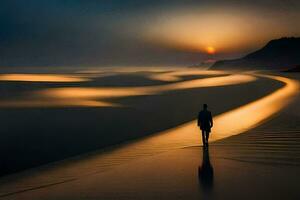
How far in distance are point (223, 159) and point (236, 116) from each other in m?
9.47

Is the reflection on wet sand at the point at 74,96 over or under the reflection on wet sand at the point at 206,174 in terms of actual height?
over

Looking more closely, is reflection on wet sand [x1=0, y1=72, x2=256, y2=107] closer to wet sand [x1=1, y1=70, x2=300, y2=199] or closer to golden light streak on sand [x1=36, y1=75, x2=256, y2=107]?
golden light streak on sand [x1=36, y1=75, x2=256, y2=107]

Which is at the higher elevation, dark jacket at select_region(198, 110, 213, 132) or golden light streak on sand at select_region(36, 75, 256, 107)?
golden light streak on sand at select_region(36, 75, 256, 107)

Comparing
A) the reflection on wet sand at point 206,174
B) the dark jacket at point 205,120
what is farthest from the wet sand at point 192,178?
the dark jacket at point 205,120

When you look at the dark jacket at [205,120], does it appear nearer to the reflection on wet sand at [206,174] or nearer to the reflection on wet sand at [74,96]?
the reflection on wet sand at [206,174]

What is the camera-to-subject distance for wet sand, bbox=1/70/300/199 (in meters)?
5.82

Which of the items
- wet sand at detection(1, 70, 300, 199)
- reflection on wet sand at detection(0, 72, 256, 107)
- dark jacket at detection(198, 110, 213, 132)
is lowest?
wet sand at detection(1, 70, 300, 199)

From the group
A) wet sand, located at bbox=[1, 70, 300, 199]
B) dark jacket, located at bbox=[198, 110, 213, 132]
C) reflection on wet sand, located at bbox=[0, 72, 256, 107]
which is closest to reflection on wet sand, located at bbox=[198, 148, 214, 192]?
wet sand, located at bbox=[1, 70, 300, 199]

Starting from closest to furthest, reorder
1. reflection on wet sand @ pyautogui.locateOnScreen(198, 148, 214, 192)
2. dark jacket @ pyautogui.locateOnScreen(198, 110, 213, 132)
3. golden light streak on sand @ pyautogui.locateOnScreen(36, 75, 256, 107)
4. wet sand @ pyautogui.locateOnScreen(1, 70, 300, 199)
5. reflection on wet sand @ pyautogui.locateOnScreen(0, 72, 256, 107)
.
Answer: wet sand @ pyautogui.locateOnScreen(1, 70, 300, 199) → reflection on wet sand @ pyautogui.locateOnScreen(198, 148, 214, 192) → dark jacket @ pyautogui.locateOnScreen(198, 110, 213, 132) → reflection on wet sand @ pyautogui.locateOnScreen(0, 72, 256, 107) → golden light streak on sand @ pyautogui.locateOnScreen(36, 75, 256, 107)

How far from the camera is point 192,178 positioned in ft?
21.8

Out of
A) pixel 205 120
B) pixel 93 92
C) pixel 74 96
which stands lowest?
pixel 205 120

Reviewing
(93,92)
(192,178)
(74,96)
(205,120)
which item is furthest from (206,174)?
(93,92)

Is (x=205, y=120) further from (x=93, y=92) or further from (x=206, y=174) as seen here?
(x=93, y=92)

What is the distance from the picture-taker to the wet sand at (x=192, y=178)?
19.1 ft
